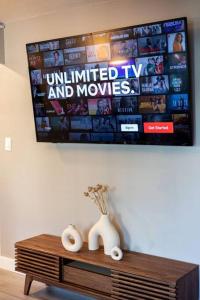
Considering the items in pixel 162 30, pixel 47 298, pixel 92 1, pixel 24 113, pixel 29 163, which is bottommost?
pixel 47 298

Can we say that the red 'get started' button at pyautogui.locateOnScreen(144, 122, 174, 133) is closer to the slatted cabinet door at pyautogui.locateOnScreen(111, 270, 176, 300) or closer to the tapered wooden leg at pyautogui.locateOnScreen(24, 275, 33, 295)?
the slatted cabinet door at pyautogui.locateOnScreen(111, 270, 176, 300)

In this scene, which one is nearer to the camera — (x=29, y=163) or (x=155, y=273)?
(x=155, y=273)

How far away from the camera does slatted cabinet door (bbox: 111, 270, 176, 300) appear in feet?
9.27

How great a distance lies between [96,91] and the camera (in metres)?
3.27

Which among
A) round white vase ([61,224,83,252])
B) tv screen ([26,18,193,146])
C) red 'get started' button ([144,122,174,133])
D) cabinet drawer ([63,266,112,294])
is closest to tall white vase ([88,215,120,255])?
round white vase ([61,224,83,252])

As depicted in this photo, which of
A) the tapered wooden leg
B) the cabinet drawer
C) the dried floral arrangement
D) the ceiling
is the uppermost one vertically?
the ceiling

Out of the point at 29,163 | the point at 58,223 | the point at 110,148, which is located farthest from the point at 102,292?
the point at 29,163

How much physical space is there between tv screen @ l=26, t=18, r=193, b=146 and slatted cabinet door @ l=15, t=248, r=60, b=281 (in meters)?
0.94

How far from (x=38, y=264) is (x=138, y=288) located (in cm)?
97

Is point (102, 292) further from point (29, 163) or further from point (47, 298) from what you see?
point (29, 163)

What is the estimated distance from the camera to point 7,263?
4.21m

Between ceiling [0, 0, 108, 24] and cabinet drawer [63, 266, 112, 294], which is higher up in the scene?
ceiling [0, 0, 108, 24]

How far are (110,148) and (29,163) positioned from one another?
3.02ft

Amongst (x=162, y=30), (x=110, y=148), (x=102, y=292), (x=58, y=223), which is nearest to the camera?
(x=162, y=30)
